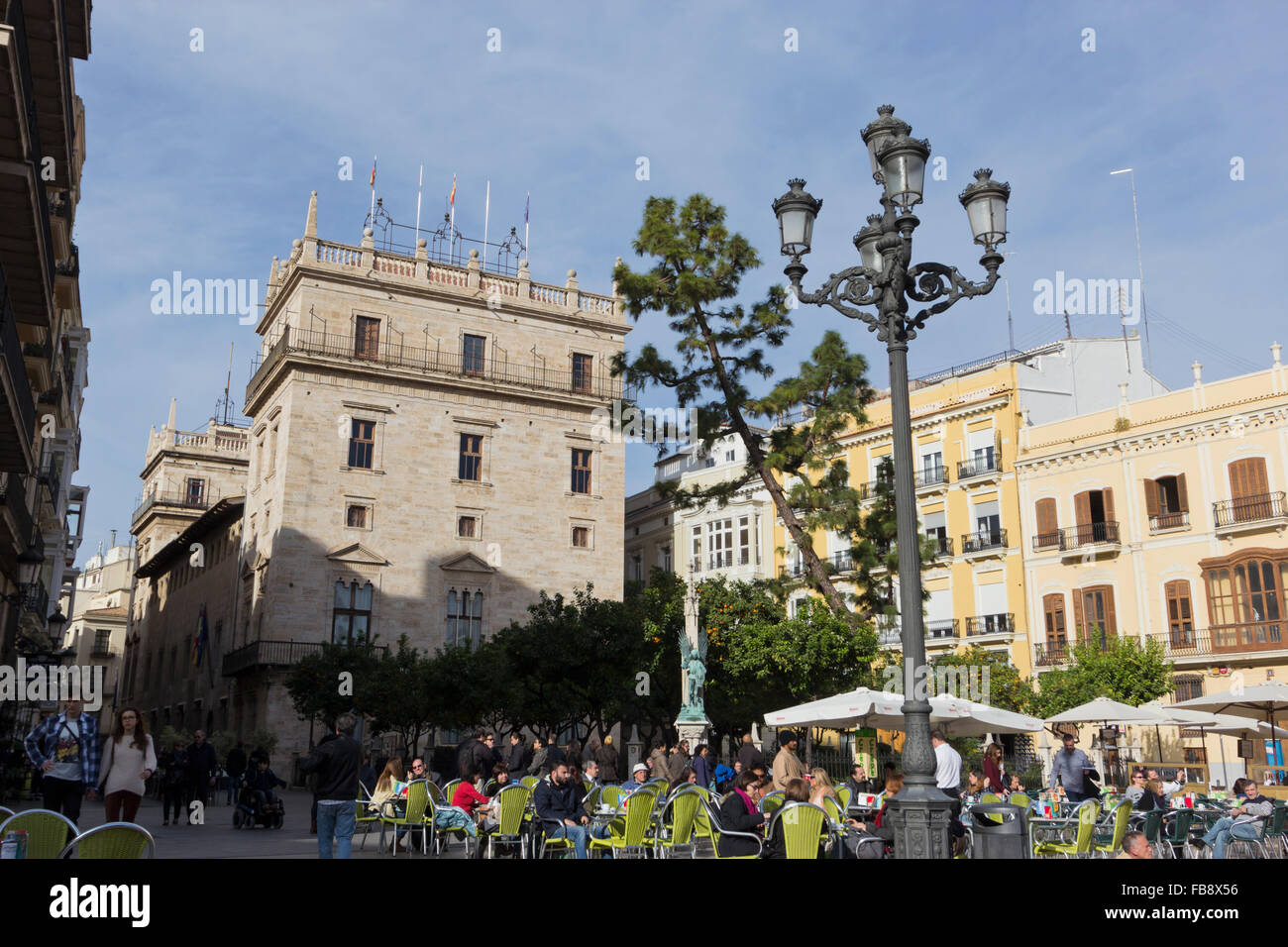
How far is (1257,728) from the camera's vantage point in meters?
18.6

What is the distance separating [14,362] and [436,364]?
23.7 m

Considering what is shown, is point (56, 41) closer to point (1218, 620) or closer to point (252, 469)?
point (252, 469)

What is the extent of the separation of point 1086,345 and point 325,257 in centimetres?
2926

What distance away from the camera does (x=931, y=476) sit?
41406 millimetres

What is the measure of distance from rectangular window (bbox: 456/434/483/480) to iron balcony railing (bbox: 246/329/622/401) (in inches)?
86.1

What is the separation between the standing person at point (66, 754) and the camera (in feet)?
36.0

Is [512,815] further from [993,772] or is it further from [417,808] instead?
[993,772]

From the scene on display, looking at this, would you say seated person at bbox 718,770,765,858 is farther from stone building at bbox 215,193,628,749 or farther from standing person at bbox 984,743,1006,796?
stone building at bbox 215,193,628,749

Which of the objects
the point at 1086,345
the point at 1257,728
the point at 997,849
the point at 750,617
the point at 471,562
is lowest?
the point at 997,849

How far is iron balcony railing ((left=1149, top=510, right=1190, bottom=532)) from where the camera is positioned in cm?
3400

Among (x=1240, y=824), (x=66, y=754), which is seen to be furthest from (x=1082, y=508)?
(x=66, y=754)

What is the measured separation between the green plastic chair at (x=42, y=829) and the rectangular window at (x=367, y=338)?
32.7 meters
